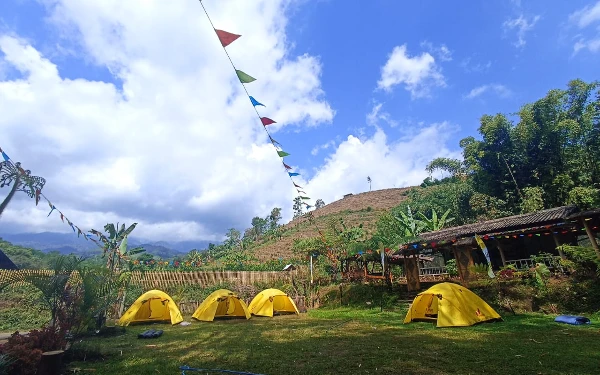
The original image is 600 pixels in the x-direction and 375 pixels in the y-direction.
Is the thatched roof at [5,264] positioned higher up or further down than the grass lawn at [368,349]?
higher up

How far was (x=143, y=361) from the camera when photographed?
6871 millimetres

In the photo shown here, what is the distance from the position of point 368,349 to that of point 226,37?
6981 mm

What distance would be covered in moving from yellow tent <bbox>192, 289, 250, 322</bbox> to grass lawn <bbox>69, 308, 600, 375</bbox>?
215 cm

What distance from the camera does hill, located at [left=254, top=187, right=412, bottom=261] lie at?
134 ft

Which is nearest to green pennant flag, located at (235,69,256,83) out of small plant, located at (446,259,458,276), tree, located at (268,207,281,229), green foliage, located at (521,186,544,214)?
small plant, located at (446,259,458,276)

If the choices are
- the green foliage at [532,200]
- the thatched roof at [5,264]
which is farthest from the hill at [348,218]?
the thatched roof at [5,264]

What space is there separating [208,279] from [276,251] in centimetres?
2208

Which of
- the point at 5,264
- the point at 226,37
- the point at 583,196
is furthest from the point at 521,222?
the point at 5,264

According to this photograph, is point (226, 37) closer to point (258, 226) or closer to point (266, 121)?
point (266, 121)

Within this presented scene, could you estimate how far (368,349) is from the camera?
23.7 ft

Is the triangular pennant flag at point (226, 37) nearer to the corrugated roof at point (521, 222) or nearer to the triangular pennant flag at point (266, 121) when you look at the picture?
the triangular pennant flag at point (266, 121)

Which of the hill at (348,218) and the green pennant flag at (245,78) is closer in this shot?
the green pennant flag at (245,78)

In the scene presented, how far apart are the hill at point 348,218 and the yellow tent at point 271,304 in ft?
66.1

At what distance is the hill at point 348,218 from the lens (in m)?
40.8
